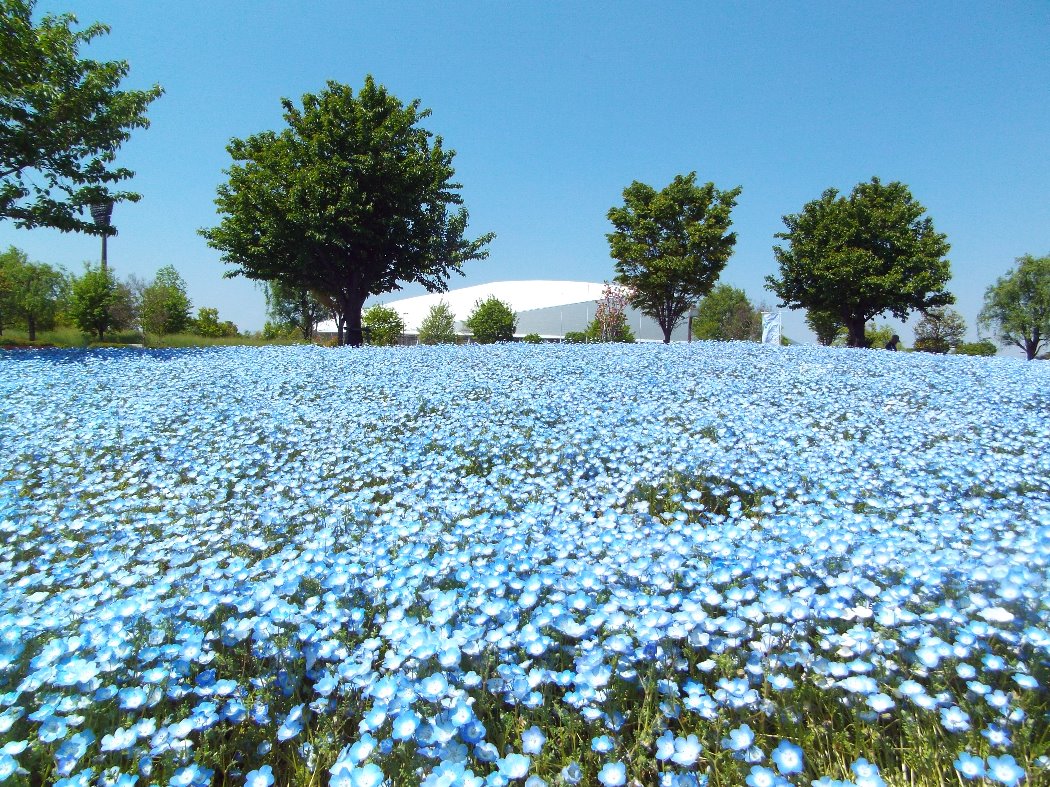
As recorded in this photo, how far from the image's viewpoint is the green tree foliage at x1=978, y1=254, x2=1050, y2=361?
172 ft

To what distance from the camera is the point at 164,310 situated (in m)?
55.6

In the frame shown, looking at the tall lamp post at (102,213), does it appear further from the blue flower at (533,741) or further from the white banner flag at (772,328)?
the white banner flag at (772,328)

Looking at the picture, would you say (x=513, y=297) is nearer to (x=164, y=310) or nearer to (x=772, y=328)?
(x=164, y=310)

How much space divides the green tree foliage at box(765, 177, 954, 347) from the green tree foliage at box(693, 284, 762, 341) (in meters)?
35.5

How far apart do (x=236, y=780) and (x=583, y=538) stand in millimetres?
1905

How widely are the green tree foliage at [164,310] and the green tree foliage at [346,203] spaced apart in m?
37.4

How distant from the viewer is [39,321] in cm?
4944

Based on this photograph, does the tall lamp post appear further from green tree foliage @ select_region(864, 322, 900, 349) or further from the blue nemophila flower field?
green tree foliage @ select_region(864, 322, 900, 349)

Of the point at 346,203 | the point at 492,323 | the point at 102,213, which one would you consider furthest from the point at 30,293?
the point at 346,203

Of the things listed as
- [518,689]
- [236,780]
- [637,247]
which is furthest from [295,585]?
[637,247]

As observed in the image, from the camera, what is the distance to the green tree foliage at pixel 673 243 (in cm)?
3089

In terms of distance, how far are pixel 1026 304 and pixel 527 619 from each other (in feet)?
229

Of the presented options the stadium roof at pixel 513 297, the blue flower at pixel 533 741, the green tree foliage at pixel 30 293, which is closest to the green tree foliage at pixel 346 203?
the blue flower at pixel 533 741

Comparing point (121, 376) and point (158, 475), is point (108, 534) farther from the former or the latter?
point (121, 376)
